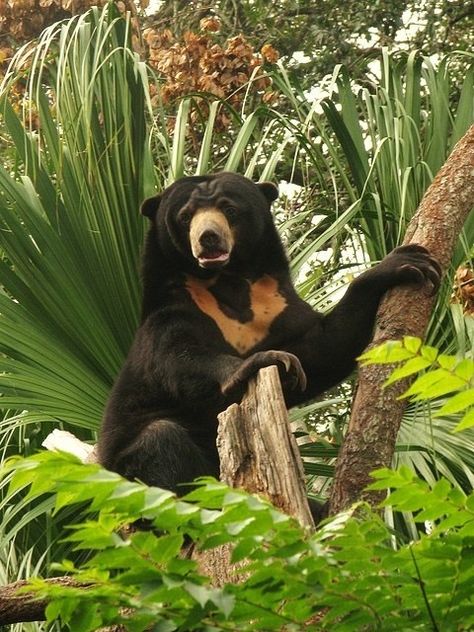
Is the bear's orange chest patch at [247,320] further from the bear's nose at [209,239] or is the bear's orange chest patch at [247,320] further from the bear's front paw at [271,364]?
the bear's front paw at [271,364]

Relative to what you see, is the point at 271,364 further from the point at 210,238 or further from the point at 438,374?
the point at 438,374

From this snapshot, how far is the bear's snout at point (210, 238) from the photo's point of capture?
4590mm

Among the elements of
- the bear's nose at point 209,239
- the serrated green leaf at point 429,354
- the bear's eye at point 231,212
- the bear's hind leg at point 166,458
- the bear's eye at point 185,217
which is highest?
the bear's eye at point 185,217

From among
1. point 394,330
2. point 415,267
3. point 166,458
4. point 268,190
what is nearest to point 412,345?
point 394,330

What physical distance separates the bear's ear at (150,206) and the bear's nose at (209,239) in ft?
0.72

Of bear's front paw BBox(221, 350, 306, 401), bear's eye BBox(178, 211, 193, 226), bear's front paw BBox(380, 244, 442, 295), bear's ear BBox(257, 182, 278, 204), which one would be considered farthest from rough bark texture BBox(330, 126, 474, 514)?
bear's ear BBox(257, 182, 278, 204)

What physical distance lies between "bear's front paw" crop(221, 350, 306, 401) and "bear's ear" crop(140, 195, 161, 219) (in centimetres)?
100

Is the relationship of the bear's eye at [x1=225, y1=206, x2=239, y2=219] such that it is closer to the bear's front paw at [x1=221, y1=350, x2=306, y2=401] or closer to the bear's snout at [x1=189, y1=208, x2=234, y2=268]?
the bear's snout at [x1=189, y1=208, x2=234, y2=268]

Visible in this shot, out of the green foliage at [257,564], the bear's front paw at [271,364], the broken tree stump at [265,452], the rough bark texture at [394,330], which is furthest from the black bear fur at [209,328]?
the green foliage at [257,564]

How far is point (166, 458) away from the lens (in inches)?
162

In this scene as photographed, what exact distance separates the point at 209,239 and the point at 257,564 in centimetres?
288

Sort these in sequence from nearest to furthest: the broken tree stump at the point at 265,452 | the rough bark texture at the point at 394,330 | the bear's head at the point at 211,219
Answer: the broken tree stump at the point at 265,452
the rough bark texture at the point at 394,330
the bear's head at the point at 211,219

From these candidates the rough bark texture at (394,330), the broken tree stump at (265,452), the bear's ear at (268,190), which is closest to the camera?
the broken tree stump at (265,452)

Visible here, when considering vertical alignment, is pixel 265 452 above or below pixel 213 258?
below
